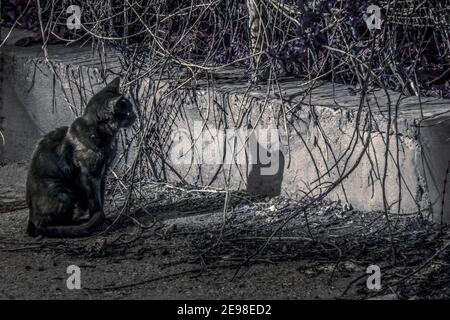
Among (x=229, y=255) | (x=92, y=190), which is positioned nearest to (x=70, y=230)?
(x=92, y=190)

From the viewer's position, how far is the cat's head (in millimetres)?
6449

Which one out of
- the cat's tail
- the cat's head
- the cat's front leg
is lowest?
the cat's tail

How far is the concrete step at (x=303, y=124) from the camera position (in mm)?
6121

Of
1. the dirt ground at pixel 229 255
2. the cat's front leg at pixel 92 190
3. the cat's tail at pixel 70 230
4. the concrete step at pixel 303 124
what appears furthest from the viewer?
the cat's front leg at pixel 92 190

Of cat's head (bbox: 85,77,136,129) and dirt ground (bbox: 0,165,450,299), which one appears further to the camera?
cat's head (bbox: 85,77,136,129)

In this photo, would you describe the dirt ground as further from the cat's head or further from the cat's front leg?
the cat's head

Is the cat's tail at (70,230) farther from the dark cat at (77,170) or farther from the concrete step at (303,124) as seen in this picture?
the concrete step at (303,124)

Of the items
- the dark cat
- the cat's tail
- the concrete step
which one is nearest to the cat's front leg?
the dark cat

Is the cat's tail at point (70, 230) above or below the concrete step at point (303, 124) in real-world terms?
below

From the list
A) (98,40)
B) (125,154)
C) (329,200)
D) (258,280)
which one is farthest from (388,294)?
(98,40)

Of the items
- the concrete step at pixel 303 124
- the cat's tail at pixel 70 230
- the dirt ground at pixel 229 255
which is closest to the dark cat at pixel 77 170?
the cat's tail at pixel 70 230

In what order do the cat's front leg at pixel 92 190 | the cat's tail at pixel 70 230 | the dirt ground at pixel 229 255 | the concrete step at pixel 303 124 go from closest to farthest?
the dirt ground at pixel 229 255, the concrete step at pixel 303 124, the cat's tail at pixel 70 230, the cat's front leg at pixel 92 190

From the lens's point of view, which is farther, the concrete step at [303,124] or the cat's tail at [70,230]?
the cat's tail at [70,230]

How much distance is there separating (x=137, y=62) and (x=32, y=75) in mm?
1050
